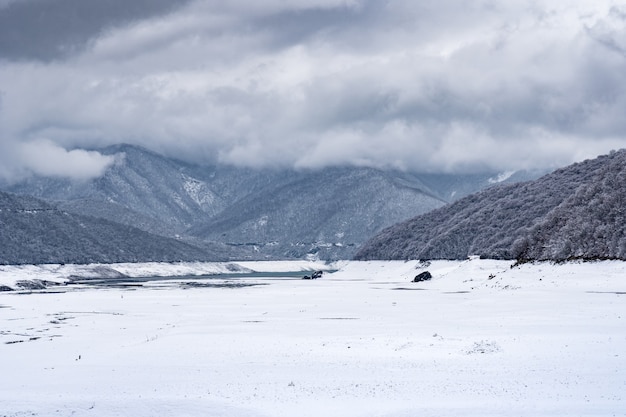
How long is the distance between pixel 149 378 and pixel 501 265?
9628cm

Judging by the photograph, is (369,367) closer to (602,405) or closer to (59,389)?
(602,405)

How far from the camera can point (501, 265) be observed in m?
124

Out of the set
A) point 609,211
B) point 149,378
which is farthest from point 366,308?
point 609,211

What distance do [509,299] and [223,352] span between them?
40.0 meters

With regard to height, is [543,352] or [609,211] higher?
[609,211]

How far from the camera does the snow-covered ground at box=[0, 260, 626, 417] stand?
100 feet

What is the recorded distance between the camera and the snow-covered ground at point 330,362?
3056 centimetres

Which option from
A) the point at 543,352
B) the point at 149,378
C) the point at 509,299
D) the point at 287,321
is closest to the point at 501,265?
the point at 509,299

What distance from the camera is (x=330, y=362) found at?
3947 cm

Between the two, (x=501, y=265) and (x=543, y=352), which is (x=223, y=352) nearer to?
(x=543, y=352)

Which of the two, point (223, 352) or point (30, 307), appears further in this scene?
point (30, 307)

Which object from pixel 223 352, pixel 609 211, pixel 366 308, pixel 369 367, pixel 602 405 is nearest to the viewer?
pixel 602 405

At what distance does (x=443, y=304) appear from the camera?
2943 inches

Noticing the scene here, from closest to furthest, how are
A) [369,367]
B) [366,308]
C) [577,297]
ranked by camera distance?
[369,367] → [577,297] → [366,308]
